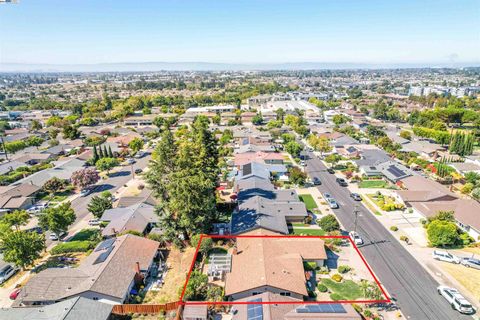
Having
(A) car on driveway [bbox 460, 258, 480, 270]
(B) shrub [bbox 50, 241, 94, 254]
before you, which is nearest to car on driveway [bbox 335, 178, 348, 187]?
(A) car on driveway [bbox 460, 258, 480, 270]

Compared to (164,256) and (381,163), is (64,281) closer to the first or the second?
(164,256)

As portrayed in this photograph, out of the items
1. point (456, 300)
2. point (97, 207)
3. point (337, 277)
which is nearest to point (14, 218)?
point (97, 207)

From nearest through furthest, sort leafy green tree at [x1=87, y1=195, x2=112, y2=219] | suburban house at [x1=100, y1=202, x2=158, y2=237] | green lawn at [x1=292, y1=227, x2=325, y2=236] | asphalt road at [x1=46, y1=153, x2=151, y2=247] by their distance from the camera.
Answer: suburban house at [x1=100, y1=202, x2=158, y2=237] → green lawn at [x1=292, y1=227, x2=325, y2=236] → leafy green tree at [x1=87, y1=195, x2=112, y2=219] → asphalt road at [x1=46, y1=153, x2=151, y2=247]

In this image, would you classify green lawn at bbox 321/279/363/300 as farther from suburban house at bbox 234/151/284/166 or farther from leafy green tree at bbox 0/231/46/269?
suburban house at bbox 234/151/284/166

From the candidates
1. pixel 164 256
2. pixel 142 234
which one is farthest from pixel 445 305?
pixel 142 234

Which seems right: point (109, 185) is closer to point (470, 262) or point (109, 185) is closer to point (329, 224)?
point (329, 224)
